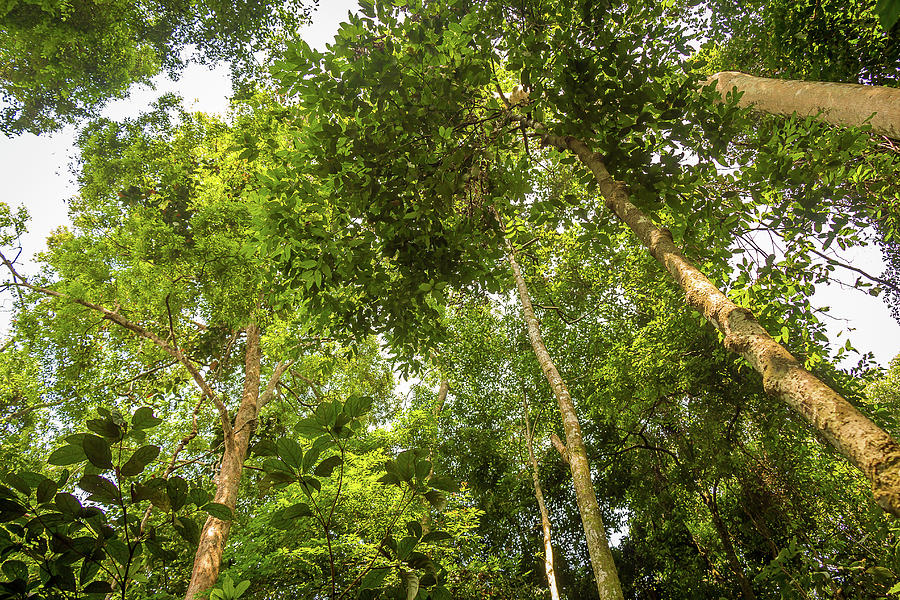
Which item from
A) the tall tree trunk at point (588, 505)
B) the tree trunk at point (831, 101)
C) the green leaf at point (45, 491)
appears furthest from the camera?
the tall tree trunk at point (588, 505)

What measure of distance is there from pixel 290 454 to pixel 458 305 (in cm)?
1184

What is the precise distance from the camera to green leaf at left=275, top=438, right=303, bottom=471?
1.17 metres

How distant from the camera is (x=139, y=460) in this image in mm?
1151

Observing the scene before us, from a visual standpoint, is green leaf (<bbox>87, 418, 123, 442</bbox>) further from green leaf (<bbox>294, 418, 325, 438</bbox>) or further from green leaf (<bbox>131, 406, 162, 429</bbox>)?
green leaf (<bbox>294, 418, 325, 438</bbox>)

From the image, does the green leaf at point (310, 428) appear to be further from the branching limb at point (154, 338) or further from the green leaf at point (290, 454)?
the branching limb at point (154, 338)

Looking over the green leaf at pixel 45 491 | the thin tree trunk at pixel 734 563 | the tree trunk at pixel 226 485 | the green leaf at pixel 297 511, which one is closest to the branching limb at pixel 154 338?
the tree trunk at pixel 226 485

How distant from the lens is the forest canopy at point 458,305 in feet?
4.61

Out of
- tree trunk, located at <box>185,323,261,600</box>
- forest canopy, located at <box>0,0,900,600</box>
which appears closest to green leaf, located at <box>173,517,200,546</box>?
forest canopy, located at <box>0,0,900,600</box>

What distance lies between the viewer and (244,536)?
328 inches

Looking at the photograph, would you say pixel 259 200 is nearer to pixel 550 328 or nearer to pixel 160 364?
pixel 160 364

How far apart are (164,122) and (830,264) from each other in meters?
16.3

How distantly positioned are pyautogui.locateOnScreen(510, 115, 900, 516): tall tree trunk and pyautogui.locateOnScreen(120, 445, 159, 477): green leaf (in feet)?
6.56

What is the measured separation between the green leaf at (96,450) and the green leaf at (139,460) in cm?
4

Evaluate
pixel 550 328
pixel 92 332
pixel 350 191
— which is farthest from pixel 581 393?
pixel 92 332
